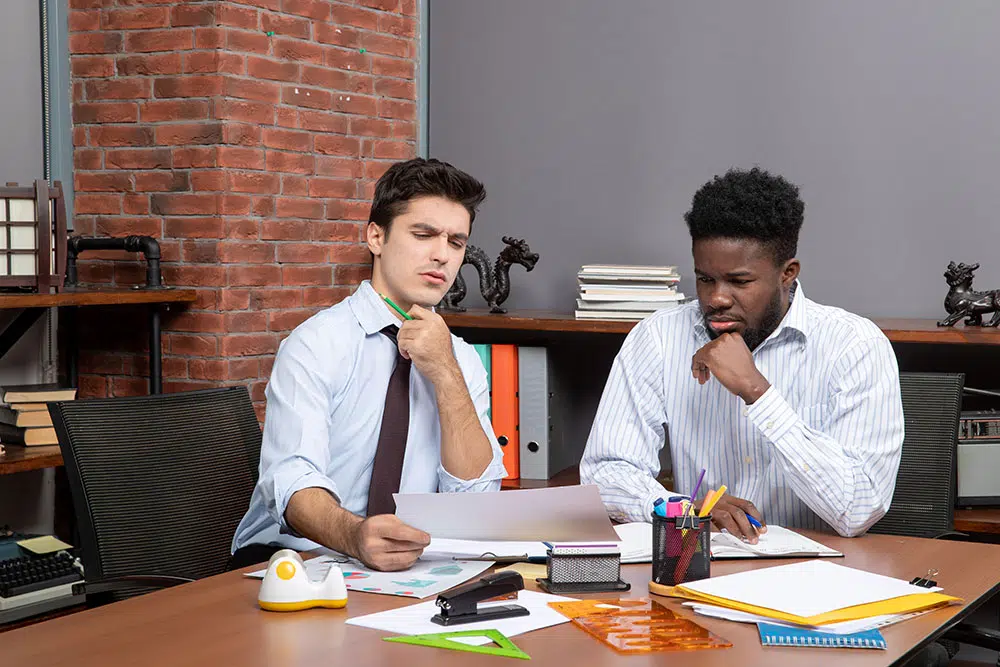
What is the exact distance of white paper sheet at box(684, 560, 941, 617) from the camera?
4.94ft

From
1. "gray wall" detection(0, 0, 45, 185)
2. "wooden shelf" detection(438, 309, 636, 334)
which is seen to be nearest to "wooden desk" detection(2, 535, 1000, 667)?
"wooden shelf" detection(438, 309, 636, 334)

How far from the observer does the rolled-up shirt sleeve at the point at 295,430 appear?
1895mm

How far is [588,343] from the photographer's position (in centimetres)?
347

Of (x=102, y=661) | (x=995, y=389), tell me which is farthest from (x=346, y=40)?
(x=102, y=661)

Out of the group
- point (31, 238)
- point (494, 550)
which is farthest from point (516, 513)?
point (31, 238)

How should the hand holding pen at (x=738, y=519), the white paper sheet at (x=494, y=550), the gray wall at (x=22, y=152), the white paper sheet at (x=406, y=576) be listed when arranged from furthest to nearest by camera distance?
the gray wall at (x=22, y=152) < the hand holding pen at (x=738, y=519) < the white paper sheet at (x=494, y=550) < the white paper sheet at (x=406, y=576)

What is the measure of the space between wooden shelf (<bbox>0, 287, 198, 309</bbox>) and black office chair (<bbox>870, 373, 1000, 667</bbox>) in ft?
6.11

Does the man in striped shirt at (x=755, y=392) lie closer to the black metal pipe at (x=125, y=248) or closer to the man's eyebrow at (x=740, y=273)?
the man's eyebrow at (x=740, y=273)

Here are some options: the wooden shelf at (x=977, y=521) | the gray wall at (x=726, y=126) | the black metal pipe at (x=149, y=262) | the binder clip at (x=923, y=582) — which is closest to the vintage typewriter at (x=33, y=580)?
the black metal pipe at (x=149, y=262)

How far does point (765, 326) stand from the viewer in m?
2.27

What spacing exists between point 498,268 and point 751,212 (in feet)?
4.17

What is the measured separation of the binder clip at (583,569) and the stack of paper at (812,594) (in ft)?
0.34

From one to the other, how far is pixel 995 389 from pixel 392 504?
175cm

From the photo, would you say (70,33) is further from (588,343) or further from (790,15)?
(790,15)
